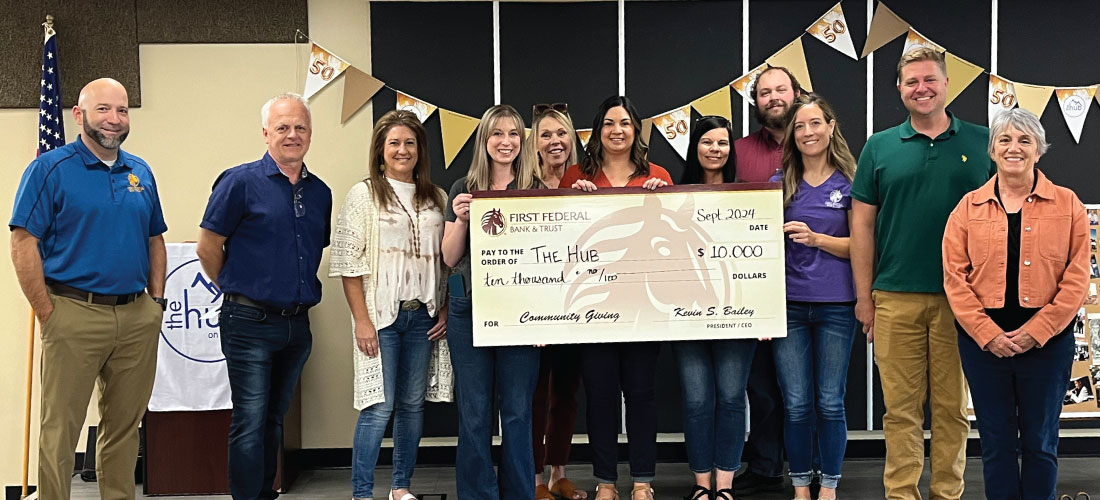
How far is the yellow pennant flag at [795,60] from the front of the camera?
415cm

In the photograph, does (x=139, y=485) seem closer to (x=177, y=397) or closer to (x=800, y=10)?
(x=177, y=397)

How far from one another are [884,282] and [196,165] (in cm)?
316

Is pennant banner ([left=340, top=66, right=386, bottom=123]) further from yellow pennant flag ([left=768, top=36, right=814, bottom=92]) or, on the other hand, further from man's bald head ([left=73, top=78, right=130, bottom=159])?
yellow pennant flag ([left=768, top=36, right=814, bottom=92])

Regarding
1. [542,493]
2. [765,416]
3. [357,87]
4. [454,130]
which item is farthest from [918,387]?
[357,87]

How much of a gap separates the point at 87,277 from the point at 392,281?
3.39ft

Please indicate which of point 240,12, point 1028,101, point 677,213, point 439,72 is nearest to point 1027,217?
point 677,213

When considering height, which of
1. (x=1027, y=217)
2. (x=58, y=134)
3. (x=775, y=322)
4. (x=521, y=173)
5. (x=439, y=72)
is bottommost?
(x=775, y=322)

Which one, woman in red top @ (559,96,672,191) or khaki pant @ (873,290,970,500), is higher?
woman in red top @ (559,96,672,191)

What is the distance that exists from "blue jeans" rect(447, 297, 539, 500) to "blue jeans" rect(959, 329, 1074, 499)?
1.55 metres

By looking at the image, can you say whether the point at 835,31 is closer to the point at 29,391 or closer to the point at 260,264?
the point at 260,264

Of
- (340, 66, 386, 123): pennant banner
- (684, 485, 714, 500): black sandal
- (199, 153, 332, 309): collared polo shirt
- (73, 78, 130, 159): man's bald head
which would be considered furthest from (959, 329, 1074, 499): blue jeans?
(73, 78, 130, 159): man's bald head

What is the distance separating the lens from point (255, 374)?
3.05m

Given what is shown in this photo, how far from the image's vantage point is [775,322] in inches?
122

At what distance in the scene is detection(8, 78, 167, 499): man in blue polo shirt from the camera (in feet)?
9.45
